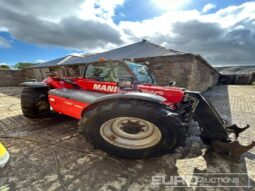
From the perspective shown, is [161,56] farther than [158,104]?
Yes

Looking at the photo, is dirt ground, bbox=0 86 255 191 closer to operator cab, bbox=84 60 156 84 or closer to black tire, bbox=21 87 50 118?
black tire, bbox=21 87 50 118

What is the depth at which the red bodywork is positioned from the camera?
2.27 meters

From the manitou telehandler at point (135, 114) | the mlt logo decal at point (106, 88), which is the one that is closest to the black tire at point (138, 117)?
the manitou telehandler at point (135, 114)

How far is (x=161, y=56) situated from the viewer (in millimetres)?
7434

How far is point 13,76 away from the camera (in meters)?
16.4

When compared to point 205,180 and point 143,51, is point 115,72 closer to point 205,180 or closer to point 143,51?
point 205,180

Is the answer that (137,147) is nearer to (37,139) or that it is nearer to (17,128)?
(37,139)

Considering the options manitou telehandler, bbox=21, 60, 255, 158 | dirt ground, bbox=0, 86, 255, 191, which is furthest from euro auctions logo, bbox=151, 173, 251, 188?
manitou telehandler, bbox=21, 60, 255, 158

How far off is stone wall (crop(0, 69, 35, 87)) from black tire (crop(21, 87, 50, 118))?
53.2 feet

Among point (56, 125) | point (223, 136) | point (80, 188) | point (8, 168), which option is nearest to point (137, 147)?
point (80, 188)

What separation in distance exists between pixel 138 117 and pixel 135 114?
58 millimetres

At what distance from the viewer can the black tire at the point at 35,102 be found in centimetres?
349

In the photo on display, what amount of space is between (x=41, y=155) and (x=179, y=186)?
209cm

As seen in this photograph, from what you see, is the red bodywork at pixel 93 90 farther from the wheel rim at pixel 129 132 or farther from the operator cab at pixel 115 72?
the wheel rim at pixel 129 132
